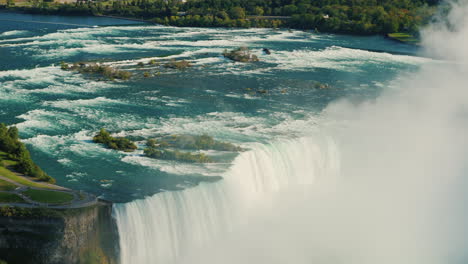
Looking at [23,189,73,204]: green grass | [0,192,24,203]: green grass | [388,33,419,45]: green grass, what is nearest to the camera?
[0,192,24,203]: green grass

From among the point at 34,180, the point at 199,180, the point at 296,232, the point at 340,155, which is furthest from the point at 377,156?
the point at 34,180

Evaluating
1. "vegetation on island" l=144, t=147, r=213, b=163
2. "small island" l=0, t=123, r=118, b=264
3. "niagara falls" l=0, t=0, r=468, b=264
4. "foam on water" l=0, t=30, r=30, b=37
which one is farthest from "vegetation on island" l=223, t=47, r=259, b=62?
"small island" l=0, t=123, r=118, b=264

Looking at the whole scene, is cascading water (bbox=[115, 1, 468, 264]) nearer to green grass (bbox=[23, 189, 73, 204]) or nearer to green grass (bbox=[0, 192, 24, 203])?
green grass (bbox=[23, 189, 73, 204])

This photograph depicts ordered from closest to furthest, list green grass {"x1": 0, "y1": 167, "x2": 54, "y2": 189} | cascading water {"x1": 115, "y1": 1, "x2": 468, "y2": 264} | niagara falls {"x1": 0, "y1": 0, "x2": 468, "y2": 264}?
niagara falls {"x1": 0, "y1": 0, "x2": 468, "y2": 264}
green grass {"x1": 0, "y1": 167, "x2": 54, "y2": 189}
cascading water {"x1": 115, "y1": 1, "x2": 468, "y2": 264}

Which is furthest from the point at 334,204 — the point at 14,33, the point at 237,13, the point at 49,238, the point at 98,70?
the point at 237,13

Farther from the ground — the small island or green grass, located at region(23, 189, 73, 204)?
green grass, located at region(23, 189, 73, 204)

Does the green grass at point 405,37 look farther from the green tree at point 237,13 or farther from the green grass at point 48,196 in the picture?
the green grass at point 48,196

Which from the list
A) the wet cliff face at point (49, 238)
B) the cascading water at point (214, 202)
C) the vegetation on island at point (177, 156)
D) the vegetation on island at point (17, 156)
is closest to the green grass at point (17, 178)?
the vegetation on island at point (17, 156)
